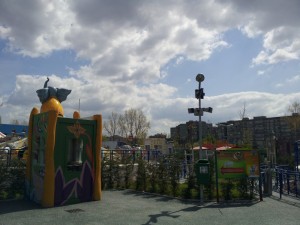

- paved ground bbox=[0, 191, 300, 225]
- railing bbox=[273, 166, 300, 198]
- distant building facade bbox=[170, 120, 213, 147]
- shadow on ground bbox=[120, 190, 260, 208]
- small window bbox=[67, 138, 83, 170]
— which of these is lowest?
paved ground bbox=[0, 191, 300, 225]

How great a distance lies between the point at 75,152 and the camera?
1141 cm

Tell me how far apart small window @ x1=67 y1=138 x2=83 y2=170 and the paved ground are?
4.52ft

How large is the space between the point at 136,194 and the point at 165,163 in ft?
5.50

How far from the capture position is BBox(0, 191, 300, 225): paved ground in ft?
27.3

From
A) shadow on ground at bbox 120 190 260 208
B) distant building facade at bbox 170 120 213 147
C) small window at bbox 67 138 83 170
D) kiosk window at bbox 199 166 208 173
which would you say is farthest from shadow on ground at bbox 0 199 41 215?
distant building facade at bbox 170 120 213 147

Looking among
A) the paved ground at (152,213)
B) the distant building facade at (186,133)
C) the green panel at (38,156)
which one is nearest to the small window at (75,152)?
the green panel at (38,156)

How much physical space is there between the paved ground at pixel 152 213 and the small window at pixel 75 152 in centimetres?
138

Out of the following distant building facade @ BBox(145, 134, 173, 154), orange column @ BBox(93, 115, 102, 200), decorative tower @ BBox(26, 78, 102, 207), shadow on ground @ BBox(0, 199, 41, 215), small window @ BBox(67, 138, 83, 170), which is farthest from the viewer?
distant building facade @ BBox(145, 134, 173, 154)

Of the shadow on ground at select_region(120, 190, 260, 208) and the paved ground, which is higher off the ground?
the shadow on ground at select_region(120, 190, 260, 208)

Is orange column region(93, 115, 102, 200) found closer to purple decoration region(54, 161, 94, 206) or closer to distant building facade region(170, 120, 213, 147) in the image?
purple decoration region(54, 161, 94, 206)

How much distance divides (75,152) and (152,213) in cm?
362


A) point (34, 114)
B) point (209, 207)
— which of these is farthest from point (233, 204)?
point (34, 114)

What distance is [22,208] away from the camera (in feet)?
32.4

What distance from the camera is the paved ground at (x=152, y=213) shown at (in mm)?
8312
